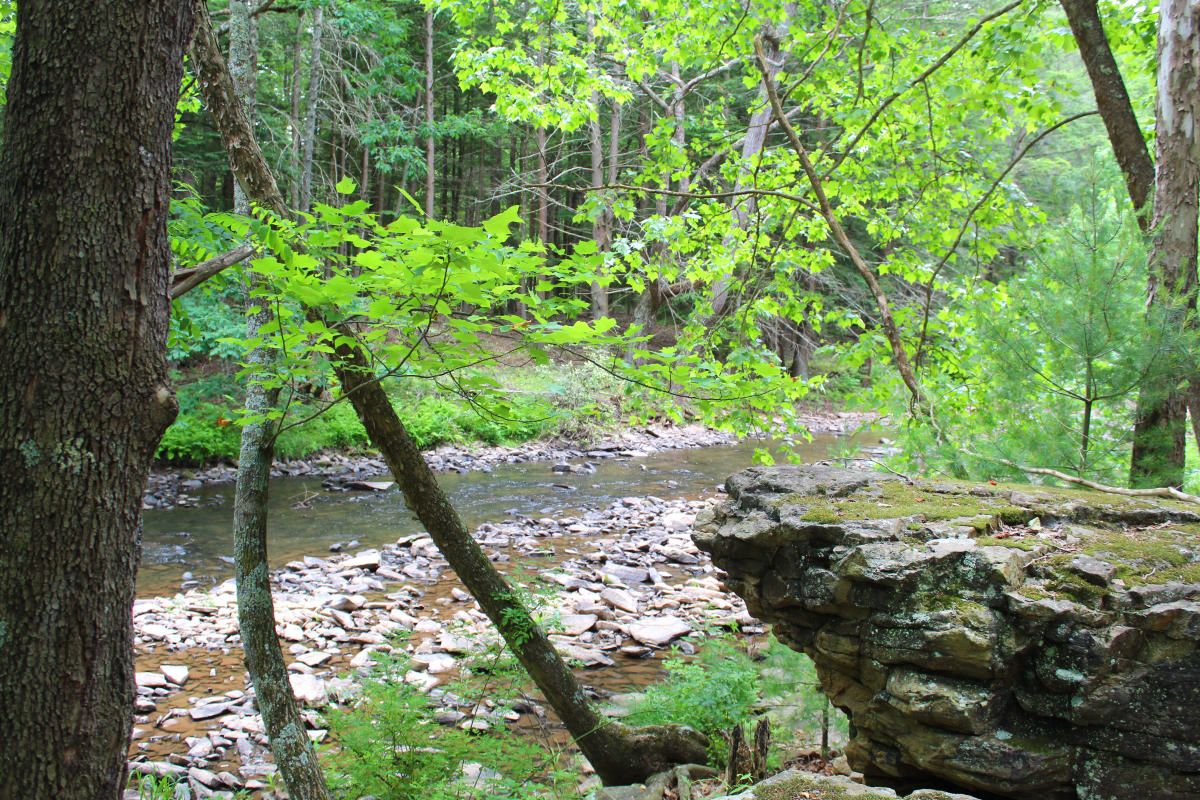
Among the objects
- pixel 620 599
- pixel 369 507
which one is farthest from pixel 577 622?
pixel 369 507

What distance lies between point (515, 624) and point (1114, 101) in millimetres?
4844

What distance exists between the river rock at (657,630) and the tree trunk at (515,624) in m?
1.91

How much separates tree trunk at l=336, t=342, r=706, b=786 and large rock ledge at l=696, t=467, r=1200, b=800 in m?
1.20

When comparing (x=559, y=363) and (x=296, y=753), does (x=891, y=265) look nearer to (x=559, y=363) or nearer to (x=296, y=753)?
(x=296, y=753)

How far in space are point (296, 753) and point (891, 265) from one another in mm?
5174


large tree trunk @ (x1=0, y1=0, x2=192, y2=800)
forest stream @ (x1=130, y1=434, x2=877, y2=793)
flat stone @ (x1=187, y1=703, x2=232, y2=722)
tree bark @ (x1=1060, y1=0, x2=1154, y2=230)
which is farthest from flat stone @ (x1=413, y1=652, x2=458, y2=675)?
tree bark @ (x1=1060, y1=0, x2=1154, y2=230)

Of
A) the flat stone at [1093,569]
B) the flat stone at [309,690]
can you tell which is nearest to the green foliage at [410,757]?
the flat stone at [309,690]

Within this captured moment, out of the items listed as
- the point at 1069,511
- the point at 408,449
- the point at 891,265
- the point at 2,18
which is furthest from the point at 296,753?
the point at 891,265

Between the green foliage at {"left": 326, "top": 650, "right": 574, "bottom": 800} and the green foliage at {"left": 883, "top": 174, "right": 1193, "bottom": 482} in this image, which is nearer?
the green foliage at {"left": 326, "top": 650, "right": 574, "bottom": 800}

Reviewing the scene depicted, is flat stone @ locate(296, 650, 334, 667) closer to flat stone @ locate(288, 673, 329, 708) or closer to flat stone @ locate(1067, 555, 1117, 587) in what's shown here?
flat stone @ locate(288, 673, 329, 708)

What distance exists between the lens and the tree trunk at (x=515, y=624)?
3361 mm

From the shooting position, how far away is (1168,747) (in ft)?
6.61

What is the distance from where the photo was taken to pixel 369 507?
34.9 feet

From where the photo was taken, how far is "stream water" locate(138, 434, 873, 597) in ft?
26.3
